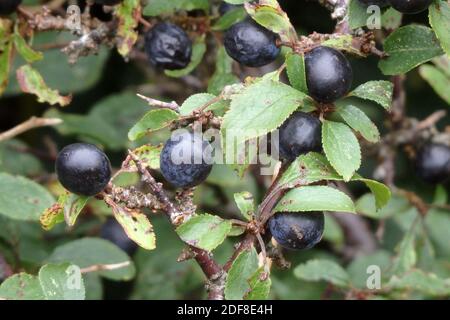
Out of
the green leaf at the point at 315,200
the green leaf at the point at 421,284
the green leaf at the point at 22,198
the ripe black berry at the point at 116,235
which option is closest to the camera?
the green leaf at the point at 315,200

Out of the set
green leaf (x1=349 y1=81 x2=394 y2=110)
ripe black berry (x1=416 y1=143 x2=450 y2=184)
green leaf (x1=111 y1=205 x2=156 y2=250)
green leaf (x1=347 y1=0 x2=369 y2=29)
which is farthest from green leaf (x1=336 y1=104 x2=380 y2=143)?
ripe black berry (x1=416 y1=143 x2=450 y2=184)

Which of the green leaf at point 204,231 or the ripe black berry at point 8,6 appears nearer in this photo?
the green leaf at point 204,231

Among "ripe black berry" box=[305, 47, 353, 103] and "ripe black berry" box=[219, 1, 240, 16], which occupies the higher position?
"ripe black berry" box=[305, 47, 353, 103]

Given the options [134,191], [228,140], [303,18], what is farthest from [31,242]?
[303,18]

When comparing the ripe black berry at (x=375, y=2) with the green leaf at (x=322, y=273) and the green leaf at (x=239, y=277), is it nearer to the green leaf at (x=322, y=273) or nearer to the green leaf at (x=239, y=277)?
the green leaf at (x=239, y=277)

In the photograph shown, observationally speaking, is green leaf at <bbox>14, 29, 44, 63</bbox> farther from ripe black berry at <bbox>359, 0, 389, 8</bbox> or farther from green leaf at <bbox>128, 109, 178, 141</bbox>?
ripe black berry at <bbox>359, 0, 389, 8</bbox>

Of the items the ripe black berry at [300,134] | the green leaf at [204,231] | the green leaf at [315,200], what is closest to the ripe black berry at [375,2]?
the ripe black berry at [300,134]

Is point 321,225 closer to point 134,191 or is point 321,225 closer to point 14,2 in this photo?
point 134,191

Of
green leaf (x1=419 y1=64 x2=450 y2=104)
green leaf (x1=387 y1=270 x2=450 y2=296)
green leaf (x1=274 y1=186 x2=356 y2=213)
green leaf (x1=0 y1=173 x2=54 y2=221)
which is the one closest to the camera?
green leaf (x1=274 y1=186 x2=356 y2=213)
